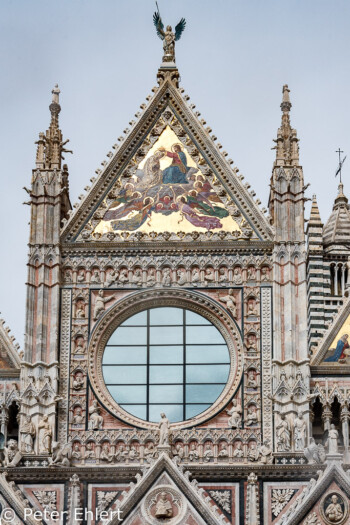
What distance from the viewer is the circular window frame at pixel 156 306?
3139cm

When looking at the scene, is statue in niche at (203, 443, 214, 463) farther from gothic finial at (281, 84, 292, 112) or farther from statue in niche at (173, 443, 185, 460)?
gothic finial at (281, 84, 292, 112)

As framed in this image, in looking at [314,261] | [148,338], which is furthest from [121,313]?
[314,261]

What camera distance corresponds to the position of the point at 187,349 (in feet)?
Answer: 105

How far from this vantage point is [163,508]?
3009 centimetres

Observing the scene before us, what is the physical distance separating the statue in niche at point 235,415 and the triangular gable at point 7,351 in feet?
12.6

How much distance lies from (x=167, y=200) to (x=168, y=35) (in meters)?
3.68

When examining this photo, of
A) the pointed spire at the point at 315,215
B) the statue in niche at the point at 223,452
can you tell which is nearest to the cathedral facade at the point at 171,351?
the statue in niche at the point at 223,452

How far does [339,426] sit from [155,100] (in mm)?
7373

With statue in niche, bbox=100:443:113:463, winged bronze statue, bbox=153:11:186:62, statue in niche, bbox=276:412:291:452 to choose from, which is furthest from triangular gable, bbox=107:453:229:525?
winged bronze statue, bbox=153:11:186:62

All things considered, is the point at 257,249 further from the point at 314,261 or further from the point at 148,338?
the point at 314,261

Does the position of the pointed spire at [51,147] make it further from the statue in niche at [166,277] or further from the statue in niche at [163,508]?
the statue in niche at [163,508]

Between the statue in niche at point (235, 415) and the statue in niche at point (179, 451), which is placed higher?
the statue in niche at point (235, 415)

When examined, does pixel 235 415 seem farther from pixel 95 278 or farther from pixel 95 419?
pixel 95 278

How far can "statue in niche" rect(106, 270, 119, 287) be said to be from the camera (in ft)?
107
